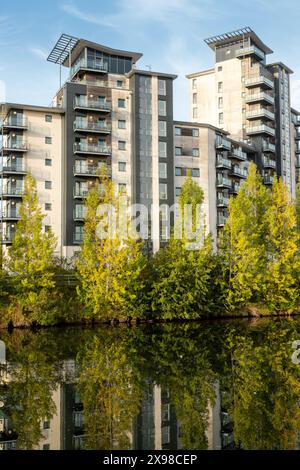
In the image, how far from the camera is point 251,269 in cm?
4497

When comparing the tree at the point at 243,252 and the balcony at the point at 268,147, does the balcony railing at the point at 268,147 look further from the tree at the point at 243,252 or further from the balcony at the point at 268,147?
the tree at the point at 243,252

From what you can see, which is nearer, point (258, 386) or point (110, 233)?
point (258, 386)

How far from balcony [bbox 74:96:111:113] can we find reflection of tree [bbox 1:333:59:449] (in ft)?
138

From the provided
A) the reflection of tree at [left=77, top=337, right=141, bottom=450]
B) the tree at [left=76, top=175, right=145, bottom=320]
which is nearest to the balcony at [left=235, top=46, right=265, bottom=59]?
the tree at [left=76, top=175, right=145, bottom=320]

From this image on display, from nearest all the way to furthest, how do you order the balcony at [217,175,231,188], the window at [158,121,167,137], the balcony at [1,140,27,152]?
1. the balcony at [1,140,27,152]
2. the window at [158,121,167,137]
3. the balcony at [217,175,231,188]

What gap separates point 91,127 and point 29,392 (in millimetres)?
48837

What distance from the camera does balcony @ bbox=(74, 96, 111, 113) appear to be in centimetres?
6269

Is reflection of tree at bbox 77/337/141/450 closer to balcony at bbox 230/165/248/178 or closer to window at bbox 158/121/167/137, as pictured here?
window at bbox 158/121/167/137

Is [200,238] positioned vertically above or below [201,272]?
above

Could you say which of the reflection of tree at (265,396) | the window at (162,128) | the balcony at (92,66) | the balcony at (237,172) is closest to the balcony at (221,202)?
the balcony at (237,172)

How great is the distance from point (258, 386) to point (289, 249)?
1239 inches
